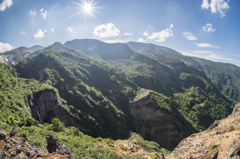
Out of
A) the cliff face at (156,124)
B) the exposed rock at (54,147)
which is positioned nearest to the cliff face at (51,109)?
the cliff face at (156,124)

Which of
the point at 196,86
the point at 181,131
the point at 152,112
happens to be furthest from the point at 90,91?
the point at 196,86

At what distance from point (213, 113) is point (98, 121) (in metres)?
98.9

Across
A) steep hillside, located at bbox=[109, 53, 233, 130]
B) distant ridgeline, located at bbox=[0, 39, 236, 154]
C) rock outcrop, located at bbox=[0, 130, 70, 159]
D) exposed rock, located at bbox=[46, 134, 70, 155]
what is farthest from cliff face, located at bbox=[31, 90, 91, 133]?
steep hillside, located at bbox=[109, 53, 233, 130]

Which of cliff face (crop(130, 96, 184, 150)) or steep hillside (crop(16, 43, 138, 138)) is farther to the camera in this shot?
cliff face (crop(130, 96, 184, 150))

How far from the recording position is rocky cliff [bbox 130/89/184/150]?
63.0 meters

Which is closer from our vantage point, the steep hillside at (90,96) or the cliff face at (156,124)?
the steep hillside at (90,96)

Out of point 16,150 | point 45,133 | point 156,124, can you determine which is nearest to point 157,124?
point 156,124

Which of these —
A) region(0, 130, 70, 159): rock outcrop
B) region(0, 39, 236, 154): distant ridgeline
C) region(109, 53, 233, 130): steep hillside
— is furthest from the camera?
region(109, 53, 233, 130): steep hillside

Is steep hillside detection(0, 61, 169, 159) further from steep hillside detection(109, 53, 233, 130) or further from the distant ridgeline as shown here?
steep hillside detection(109, 53, 233, 130)

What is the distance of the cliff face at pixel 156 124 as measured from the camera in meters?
63.0

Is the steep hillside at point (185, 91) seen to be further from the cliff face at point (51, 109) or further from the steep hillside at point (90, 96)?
the cliff face at point (51, 109)

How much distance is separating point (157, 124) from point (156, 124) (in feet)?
1.82

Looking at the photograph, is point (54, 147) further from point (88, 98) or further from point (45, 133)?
point (88, 98)

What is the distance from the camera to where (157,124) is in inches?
2650
